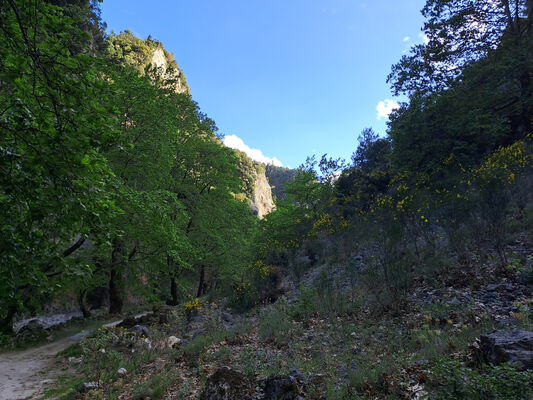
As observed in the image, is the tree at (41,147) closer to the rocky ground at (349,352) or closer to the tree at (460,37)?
the rocky ground at (349,352)

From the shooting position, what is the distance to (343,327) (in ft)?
18.1

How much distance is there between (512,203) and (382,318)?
5.49 metres

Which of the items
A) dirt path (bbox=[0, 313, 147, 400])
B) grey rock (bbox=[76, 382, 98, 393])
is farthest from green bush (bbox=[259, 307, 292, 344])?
dirt path (bbox=[0, 313, 147, 400])

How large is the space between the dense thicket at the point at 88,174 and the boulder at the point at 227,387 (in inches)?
86.8

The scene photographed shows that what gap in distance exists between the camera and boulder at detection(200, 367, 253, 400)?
344 cm

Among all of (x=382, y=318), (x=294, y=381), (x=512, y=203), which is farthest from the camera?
(x=512, y=203)

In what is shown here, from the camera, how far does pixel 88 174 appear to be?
292 centimetres

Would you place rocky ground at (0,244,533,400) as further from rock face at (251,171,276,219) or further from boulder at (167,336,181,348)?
rock face at (251,171,276,219)

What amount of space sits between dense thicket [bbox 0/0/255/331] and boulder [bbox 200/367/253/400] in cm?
221

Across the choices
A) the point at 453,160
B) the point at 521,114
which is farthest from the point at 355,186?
the point at 521,114

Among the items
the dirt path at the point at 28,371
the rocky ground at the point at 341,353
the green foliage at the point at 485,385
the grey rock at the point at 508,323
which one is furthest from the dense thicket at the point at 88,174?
the grey rock at the point at 508,323

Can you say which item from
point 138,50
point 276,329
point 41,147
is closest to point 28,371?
point 276,329

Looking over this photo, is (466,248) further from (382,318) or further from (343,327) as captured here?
(343,327)

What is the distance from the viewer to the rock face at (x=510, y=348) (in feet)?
8.75
